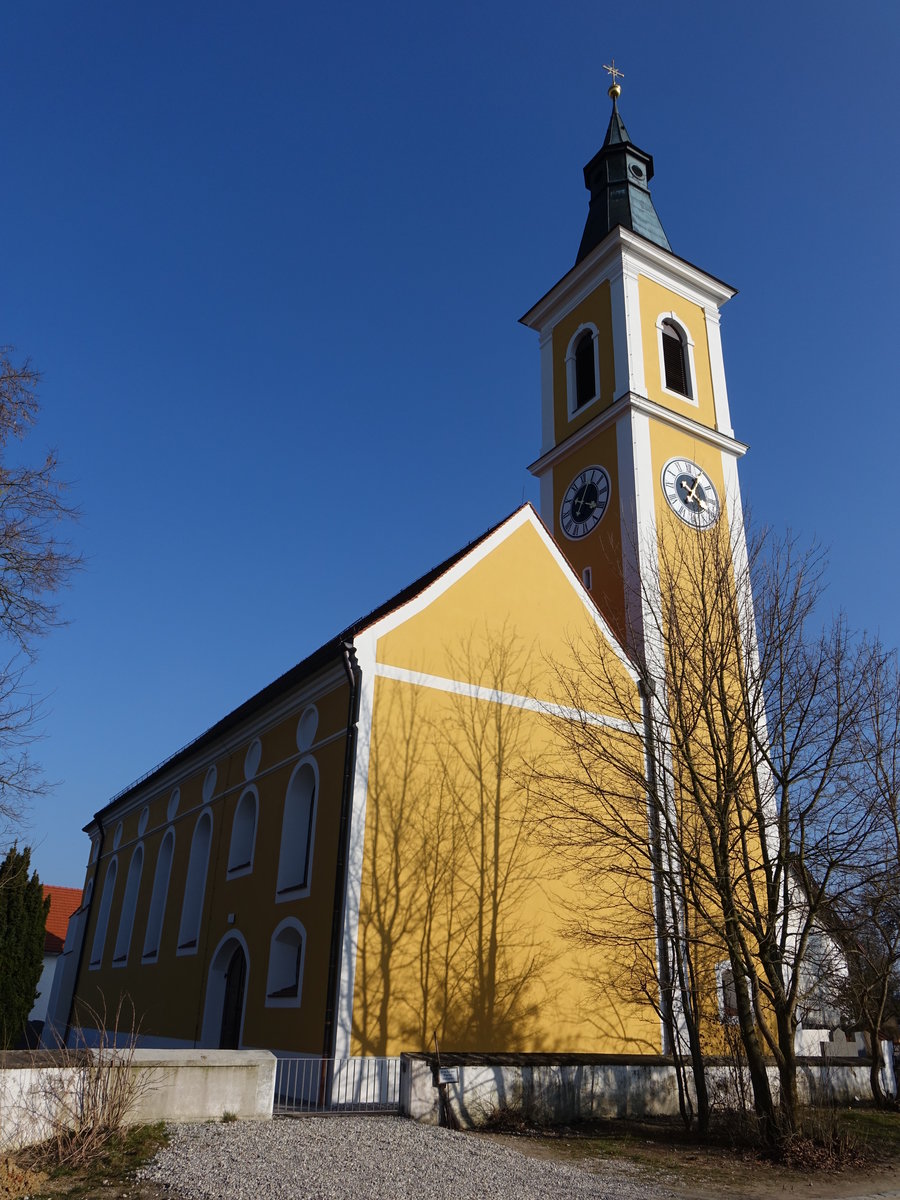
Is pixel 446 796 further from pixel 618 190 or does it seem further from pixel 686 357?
pixel 618 190

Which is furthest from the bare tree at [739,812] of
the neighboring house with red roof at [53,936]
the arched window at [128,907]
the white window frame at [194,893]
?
the neighboring house with red roof at [53,936]

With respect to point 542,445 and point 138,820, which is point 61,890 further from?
point 542,445

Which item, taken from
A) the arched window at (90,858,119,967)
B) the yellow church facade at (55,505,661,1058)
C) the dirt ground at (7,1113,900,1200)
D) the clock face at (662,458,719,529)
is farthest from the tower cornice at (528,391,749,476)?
the arched window at (90,858,119,967)

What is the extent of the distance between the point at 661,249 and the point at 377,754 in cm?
1810

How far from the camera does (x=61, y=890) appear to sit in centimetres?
5294

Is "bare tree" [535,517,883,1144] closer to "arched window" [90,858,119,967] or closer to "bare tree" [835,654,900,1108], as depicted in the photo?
"bare tree" [835,654,900,1108]

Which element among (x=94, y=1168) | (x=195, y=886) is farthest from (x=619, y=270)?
(x=94, y=1168)

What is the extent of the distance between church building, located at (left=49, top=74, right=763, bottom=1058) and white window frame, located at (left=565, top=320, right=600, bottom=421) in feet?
0.41

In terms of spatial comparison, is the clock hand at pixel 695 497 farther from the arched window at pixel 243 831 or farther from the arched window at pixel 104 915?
the arched window at pixel 104 915

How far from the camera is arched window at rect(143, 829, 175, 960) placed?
24294 mm

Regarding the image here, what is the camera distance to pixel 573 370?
27.5m

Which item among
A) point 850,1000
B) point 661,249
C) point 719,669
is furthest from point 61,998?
point 661,249

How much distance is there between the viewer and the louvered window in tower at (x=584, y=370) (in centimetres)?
2681

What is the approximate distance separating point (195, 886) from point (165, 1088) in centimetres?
1239
